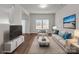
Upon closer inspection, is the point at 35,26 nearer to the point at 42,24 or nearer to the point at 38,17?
the point at 42,24

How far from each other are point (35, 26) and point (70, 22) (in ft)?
4.26

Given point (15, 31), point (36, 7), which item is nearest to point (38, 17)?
point (36, 7)

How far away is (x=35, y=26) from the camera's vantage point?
12.9 feet

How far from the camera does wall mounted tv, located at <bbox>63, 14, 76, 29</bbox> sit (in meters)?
3.36

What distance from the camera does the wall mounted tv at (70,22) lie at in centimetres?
336

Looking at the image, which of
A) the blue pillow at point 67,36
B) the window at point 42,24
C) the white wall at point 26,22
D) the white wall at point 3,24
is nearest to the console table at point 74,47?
the blue pillow at point 67,36

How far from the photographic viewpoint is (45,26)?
13.0 ft

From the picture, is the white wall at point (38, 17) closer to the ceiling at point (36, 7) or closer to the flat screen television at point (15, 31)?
the ceiling at point (36, 7)

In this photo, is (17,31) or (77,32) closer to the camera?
(77,32)

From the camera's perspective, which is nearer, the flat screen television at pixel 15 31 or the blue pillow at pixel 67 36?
the blue pillow at pixel 67 36
